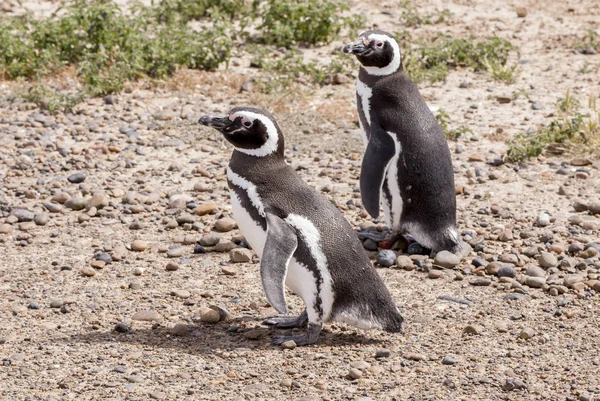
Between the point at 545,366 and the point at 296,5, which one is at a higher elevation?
the point at 296,5

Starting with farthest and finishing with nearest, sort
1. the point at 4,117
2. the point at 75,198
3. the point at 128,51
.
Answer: the point at 128,51
the point at 4,117
the point at 75,198

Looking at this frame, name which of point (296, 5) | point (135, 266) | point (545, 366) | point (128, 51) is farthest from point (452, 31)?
point (545, 366)

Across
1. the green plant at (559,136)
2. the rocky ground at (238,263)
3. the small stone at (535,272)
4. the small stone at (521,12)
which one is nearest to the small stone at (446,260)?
the rocky ground at (238,263)

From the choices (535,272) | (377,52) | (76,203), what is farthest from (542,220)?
(76,203)

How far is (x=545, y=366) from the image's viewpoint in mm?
4785

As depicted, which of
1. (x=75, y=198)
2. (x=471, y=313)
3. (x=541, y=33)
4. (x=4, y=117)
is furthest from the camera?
(x=541, y=33)

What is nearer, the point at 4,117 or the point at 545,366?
the point at 545,366

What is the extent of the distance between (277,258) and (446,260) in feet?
5.47

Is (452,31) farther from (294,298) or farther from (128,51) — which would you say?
(294,298)

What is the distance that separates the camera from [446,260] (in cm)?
602

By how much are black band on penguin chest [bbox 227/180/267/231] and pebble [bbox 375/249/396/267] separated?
1348 millimetres

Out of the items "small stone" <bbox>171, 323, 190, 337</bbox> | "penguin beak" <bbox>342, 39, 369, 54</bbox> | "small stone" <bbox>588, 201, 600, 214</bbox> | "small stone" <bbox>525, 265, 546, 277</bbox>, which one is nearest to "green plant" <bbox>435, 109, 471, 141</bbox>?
"small stone" <bbox>588, 201, 600, 214</bbox>

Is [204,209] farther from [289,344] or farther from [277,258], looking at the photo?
[277,258]

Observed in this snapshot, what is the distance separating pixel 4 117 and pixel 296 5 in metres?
3.10
